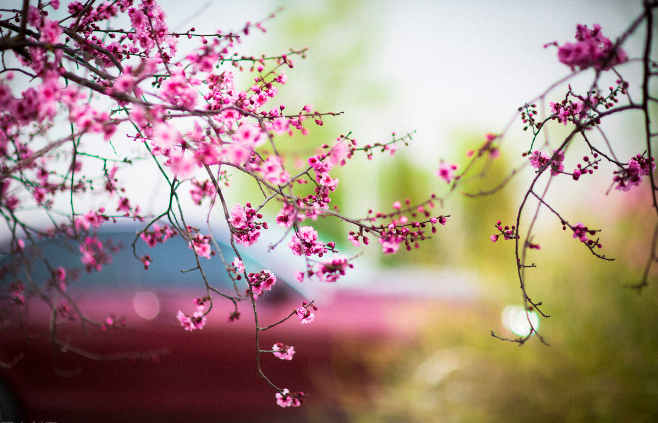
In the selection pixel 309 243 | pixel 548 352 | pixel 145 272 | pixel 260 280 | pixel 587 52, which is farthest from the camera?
pixel 145 272

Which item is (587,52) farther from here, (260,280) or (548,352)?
(548,352)

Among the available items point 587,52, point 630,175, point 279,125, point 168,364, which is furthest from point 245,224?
point 168,364

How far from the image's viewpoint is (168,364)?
3330mm

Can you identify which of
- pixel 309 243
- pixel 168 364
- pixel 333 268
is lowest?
pixel 333 268

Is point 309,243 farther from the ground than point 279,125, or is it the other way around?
point 279,125

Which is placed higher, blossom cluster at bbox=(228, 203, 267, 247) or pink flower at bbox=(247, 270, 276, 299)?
blossom cluster at bbox=(228, 203, 267, 247)

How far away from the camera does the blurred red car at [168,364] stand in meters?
3.28

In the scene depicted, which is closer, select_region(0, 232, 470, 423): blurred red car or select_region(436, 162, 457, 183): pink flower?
select_region(436, 162, 457, 183): pink flower

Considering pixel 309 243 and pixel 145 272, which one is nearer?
pixel 309 243

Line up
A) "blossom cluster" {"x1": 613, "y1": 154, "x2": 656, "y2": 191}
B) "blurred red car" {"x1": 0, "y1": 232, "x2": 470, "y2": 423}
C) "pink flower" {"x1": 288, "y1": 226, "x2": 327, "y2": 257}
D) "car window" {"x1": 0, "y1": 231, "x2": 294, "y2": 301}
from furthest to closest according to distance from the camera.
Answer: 1. "car window" {"x1": 0, "y1": 231, "x2": 294, "y2": 301}
2. "blurred red car" {"x1": 0, "y1": 232, "x2": 470, "y2": 423}
3. "pink flower" {"x1": 288, "y1": 226, "x2": 327, "y2": 257}
4. "blossom cluster" {"x1": 613, "y1": 154, "x2": 656, "y2": 191}

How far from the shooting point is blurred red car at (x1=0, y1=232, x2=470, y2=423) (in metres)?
3.28

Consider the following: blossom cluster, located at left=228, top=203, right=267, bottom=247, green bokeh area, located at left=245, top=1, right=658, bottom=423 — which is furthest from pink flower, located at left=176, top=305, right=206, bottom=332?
green bokeh area, located at left=245, top=1, right=658, bottom=423

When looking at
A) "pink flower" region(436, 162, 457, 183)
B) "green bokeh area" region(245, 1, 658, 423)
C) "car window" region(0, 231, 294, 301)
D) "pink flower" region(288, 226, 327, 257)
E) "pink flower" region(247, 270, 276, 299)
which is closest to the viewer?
"pink flower" region(436, 162, 457, 183)

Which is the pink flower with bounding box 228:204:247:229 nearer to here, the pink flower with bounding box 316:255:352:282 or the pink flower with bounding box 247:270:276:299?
the pink flower with bounding box 247:270:276:299
